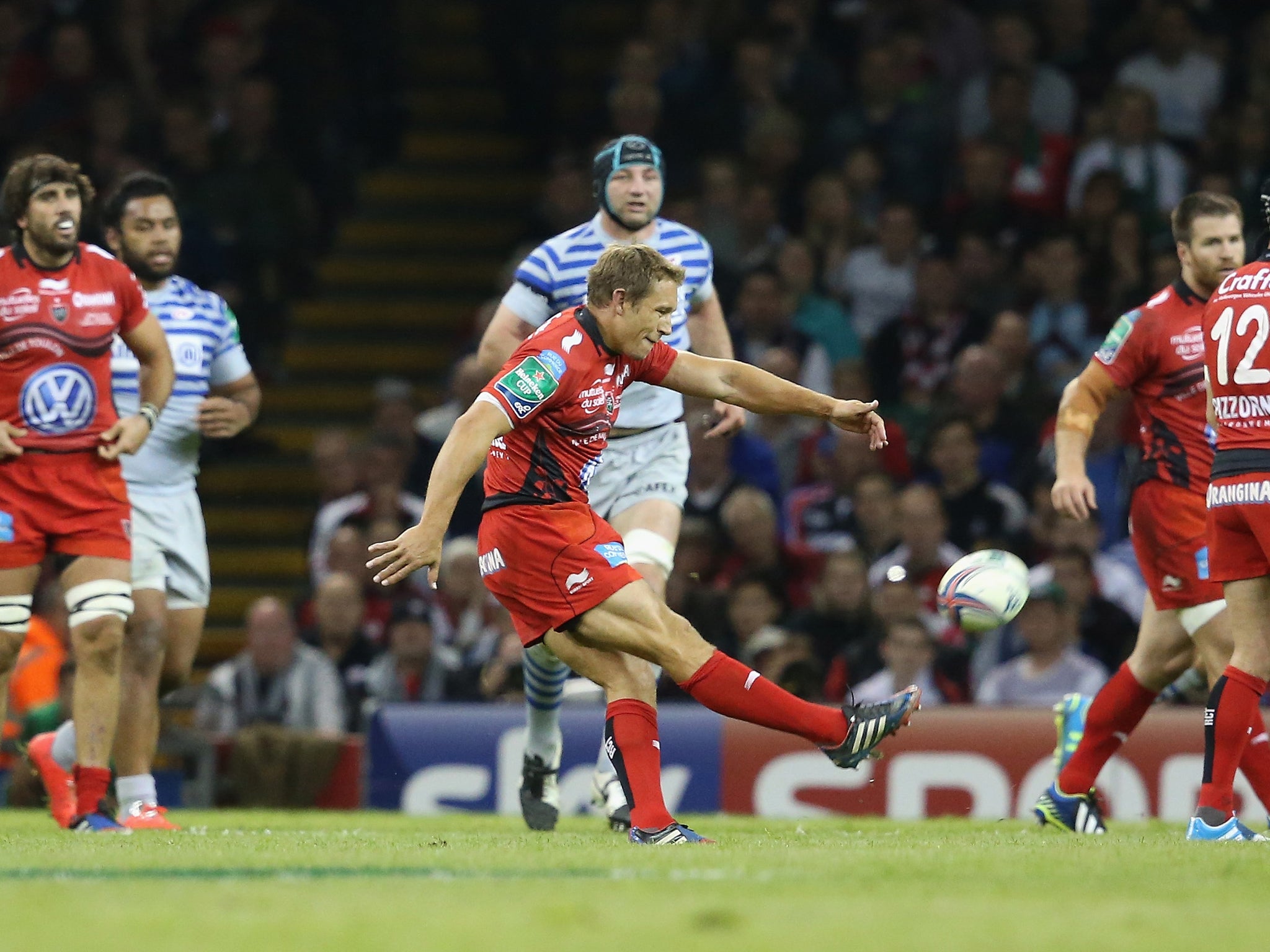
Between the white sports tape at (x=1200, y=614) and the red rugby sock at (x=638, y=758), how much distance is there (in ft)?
8.02

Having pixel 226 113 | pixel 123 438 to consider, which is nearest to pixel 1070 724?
pixel 123 438

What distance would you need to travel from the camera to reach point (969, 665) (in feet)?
39.8

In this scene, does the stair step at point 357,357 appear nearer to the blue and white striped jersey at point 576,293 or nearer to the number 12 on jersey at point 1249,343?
the blue and white striped jersey at point 576,293

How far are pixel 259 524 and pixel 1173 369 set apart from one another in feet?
31.8

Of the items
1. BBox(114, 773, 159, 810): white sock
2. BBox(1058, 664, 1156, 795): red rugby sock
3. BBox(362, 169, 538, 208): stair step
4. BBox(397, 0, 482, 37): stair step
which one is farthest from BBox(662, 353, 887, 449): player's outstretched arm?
BBox(397, 0, 482, 37): stair step

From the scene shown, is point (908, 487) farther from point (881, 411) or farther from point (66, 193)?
point (66, 193)

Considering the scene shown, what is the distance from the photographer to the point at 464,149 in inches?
739

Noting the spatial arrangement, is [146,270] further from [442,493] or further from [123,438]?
[442,493]

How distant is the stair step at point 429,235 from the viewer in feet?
59.6

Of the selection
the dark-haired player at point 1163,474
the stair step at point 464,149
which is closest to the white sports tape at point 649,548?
the dark-haired player at point 1163,474

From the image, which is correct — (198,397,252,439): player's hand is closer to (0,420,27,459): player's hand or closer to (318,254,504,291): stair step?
(0,420,27,459): player's hand

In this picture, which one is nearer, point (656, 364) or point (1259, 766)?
point (656, 364)

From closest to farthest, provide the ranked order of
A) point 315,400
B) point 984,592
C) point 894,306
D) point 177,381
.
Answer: point 984,592 < point 177,381 < point 894,306 < point 315,400

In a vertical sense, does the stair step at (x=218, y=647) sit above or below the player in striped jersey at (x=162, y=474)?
below
